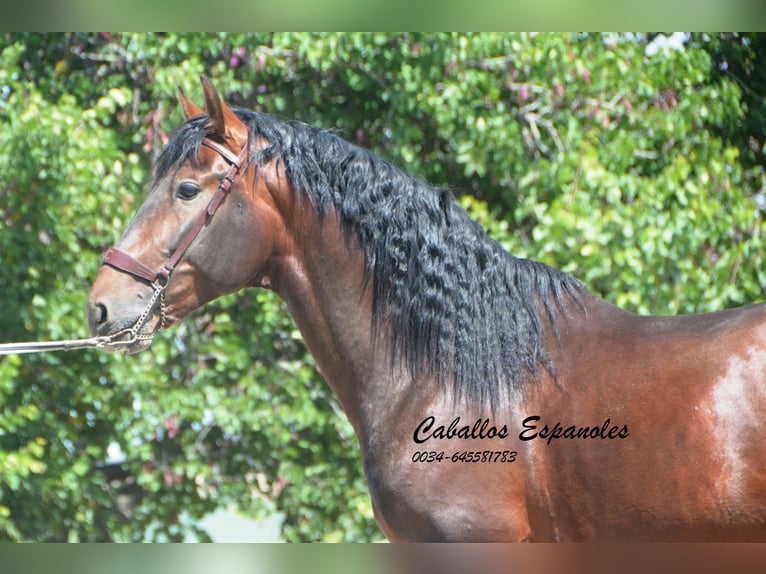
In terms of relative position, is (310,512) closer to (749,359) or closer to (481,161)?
(481,161)

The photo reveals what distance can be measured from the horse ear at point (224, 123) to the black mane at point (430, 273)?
4cm

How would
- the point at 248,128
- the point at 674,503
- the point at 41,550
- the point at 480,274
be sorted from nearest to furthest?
1. the point at 41,550
2. the point at 674,503
3. the point at 480,274
4. the point at 248,128

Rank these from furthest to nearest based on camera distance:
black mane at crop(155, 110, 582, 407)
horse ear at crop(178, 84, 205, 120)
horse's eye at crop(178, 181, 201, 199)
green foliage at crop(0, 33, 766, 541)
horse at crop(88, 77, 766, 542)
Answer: green foliage at crop(0, 33, 766, 541) → horse ear at crop(178, 84, 205, 120) → horse's eye at crop(178, 181, 201, 199) → black mane at crop(155, 110, 582, 407) → horse at crop(88, 77, 766, 542)

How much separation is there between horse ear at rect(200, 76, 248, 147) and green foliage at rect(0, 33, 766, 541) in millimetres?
2139

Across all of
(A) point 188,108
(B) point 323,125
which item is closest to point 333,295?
(A) point 188,108

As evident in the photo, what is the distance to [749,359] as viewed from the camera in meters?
2.10

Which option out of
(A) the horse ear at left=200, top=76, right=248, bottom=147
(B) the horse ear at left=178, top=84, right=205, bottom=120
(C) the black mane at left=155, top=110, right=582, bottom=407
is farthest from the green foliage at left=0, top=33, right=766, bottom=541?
(A) the horse ear at left=200, top=76, right=248, bottom=147

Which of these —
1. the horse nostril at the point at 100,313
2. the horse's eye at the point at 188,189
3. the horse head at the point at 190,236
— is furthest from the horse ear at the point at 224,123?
the horse nostril at the point at 100,313

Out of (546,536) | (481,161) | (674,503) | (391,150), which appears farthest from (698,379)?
(391,150)

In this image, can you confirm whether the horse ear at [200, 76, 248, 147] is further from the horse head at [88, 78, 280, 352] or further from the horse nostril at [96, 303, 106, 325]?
the horse nostril at [96, 303, 106, 325]

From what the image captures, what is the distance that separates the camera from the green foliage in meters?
4.44

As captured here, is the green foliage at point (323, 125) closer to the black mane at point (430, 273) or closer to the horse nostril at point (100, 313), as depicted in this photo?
the black mane at point (430, 273)

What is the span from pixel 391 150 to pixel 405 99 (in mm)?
299

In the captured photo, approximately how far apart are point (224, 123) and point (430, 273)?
73cm
